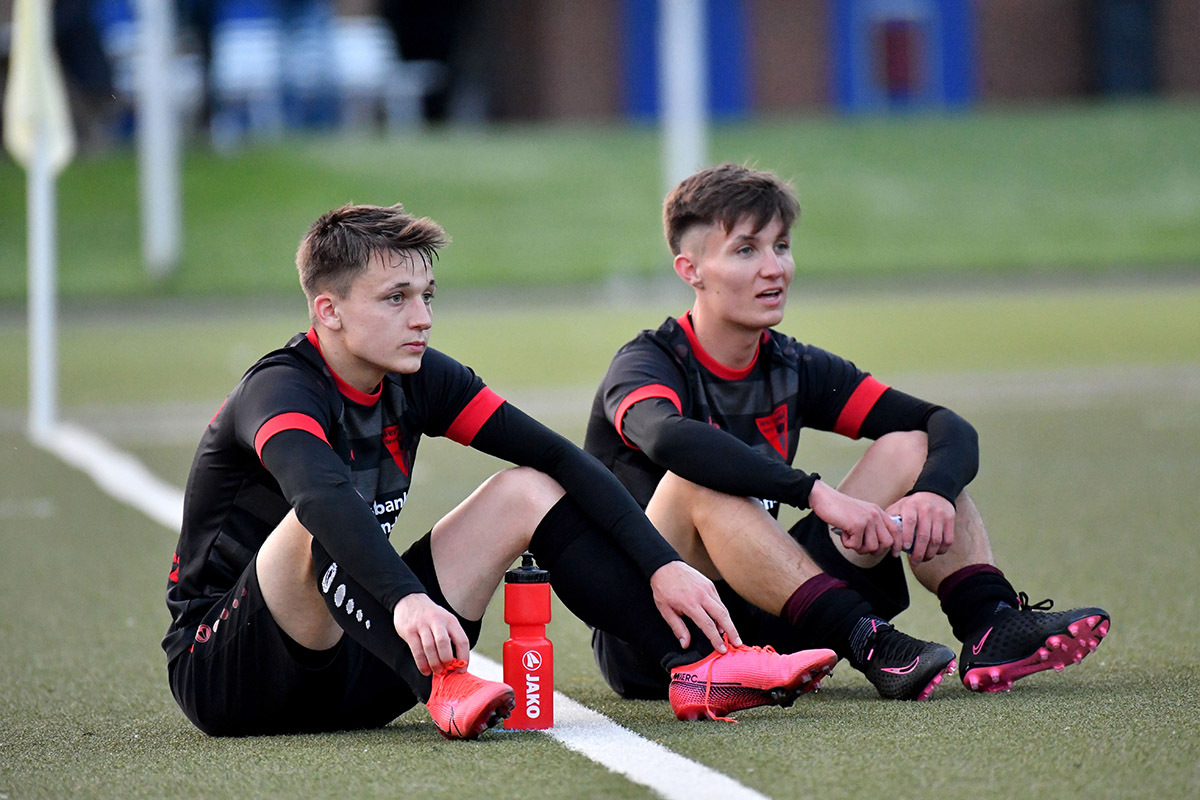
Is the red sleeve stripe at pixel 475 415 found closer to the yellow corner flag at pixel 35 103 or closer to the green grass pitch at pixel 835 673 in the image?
the green grass pitch at pixel 835 673

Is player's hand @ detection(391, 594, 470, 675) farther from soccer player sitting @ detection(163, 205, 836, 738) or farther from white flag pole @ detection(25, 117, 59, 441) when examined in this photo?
white flag pole @ detection(25, 117, 59, 441)

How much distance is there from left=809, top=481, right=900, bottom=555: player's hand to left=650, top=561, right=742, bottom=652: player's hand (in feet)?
1.30

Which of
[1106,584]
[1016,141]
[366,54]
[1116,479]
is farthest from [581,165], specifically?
[1106,584]

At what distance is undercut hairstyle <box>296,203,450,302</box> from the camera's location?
3.74 m

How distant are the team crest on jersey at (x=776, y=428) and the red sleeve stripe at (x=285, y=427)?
1258 millimetres

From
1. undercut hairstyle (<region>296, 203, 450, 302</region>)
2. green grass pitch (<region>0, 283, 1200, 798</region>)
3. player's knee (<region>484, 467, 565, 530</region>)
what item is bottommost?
green grass pitch (<region>0, 283, 1200, 798</region>)

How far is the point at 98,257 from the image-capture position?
2488 centimetres

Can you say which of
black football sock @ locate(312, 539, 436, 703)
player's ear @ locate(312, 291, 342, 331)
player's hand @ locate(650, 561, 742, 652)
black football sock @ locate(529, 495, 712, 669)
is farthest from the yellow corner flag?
player's hand @ locate(650, 561, 742, 652)

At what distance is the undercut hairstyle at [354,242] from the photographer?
12.3 feet

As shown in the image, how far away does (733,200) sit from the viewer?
169 inches

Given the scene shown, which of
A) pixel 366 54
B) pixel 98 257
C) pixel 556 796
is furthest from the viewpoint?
pixel 366 54

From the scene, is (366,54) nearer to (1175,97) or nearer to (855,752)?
(1175,97)

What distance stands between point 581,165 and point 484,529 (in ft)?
82.8

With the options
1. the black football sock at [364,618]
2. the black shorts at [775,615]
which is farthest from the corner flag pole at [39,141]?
the black football sock at [364,618]
